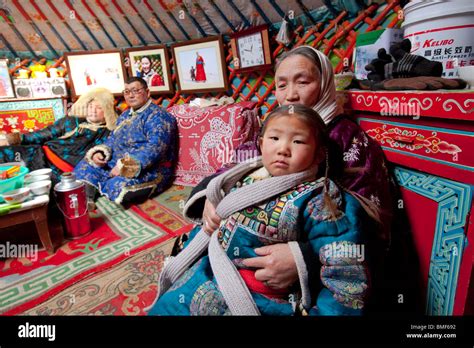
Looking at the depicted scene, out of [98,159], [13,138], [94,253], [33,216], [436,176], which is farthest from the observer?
[13,138]

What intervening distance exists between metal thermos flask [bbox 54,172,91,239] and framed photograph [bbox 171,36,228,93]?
4.90 feet

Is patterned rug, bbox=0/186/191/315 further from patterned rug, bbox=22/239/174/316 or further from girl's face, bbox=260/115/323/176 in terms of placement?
girl's face, bbox=260/115/323/176

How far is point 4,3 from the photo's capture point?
253cm

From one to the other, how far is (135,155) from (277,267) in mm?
1666

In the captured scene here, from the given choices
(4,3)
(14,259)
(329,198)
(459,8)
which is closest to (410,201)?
(329,198)

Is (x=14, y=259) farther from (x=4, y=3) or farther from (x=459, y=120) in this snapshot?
(x=4, y=3)

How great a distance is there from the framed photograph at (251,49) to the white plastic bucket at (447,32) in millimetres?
1286

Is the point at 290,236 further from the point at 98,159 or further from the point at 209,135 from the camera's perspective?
the point at 98,159

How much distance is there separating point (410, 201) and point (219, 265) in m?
0.63

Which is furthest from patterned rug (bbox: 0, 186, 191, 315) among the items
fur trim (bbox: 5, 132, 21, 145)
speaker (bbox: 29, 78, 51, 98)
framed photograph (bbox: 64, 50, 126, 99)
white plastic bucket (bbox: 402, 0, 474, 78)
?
speaker (bbox: 29, 78, 51, 98)

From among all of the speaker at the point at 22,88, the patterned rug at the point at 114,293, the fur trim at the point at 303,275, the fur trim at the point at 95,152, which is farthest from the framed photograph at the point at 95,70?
the fur trim at the point at 303,275

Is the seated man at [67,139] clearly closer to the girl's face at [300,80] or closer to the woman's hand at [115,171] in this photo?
the woman's hand at [115,171]

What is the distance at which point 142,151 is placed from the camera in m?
2.07

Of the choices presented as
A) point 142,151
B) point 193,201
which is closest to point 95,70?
point 142,151
